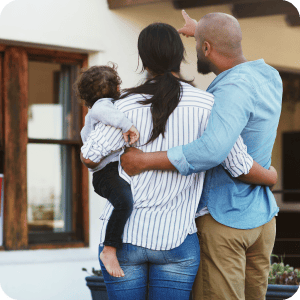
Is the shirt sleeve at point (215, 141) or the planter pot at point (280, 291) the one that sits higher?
the shirt sleeve at point (215, 141)

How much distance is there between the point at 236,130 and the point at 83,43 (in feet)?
9.47

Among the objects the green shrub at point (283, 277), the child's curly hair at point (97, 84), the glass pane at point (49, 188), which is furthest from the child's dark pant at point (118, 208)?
the glass pane at point (49, 188)

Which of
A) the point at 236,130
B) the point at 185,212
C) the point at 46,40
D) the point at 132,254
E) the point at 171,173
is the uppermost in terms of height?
the point at 46,40

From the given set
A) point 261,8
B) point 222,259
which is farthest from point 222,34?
point 261,8

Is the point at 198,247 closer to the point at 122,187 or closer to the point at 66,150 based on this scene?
the point at 122,187

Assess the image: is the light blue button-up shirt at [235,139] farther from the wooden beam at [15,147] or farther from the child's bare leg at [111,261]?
the wooden beam at [15,147]

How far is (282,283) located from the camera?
12.6 ft

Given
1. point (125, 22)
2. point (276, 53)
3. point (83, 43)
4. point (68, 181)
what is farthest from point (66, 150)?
point (276, 53)

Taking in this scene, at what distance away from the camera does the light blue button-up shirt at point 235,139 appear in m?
1.75

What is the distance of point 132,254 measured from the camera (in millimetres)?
1771

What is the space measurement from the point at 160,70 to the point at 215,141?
0.34m

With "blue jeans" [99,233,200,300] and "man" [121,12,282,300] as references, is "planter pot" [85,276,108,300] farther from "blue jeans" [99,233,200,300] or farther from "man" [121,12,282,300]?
"blue jeans" [99,233,200,300]

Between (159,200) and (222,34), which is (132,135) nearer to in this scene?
(159,200)

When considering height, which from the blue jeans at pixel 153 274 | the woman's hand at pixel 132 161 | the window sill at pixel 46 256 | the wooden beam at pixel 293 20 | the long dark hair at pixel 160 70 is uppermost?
the wooden beam at pixel 293 20
